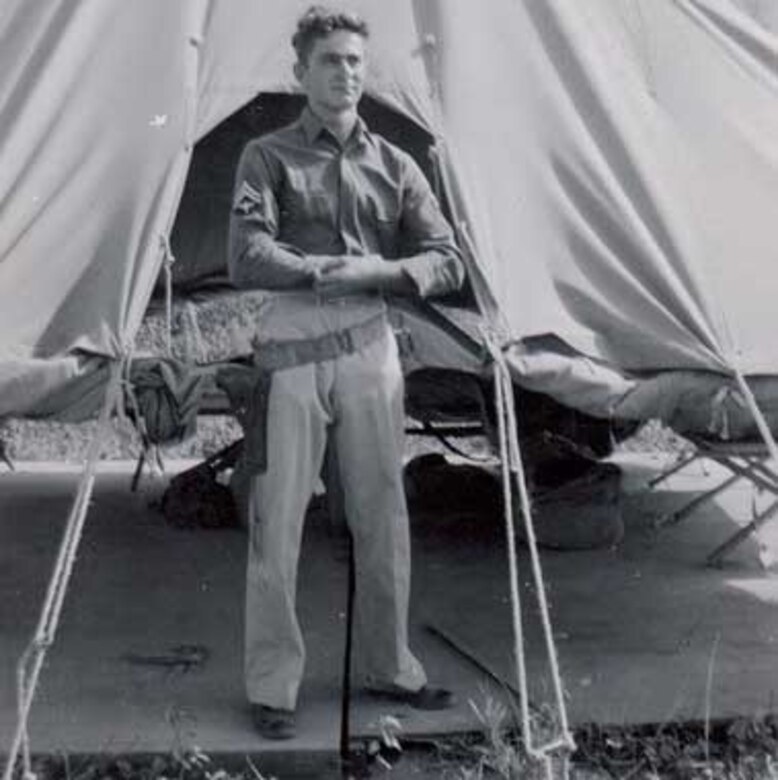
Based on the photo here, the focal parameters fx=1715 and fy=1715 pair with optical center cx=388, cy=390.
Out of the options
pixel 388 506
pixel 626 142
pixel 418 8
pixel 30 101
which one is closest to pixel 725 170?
pixel 626 142

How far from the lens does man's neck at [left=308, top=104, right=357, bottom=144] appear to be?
474cm

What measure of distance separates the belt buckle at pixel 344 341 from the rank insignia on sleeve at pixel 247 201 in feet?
1.32

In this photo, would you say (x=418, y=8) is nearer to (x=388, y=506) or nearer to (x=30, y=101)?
(x=30, y=101)

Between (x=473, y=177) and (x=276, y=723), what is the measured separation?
1686 mm

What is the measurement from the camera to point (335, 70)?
467 centimetres

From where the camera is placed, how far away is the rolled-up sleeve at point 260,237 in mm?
4578

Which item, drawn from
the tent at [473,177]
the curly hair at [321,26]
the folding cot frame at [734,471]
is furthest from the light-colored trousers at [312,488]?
the folding cot frame at [734,471]

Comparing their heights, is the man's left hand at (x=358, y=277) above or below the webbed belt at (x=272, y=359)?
above

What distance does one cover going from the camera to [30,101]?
5.18 meters

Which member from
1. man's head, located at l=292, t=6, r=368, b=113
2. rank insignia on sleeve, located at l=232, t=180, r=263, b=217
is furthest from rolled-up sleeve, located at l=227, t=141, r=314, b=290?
man's head, located at l=292, t=6, r=368, b=113

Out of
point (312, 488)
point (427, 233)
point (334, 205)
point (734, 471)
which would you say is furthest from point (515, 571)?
point (734, 471)

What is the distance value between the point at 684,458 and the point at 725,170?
349 centimetres

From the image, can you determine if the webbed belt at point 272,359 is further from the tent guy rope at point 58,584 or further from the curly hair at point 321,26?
the curly hair at point 321,26

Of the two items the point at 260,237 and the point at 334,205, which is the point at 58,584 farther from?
the point at 334,205
